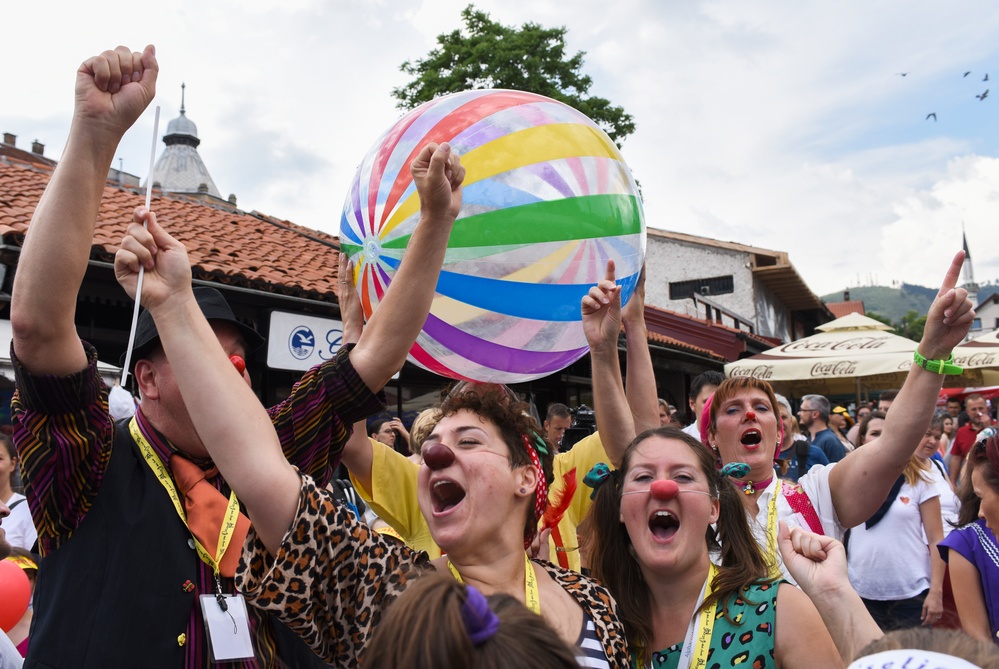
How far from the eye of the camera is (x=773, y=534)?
290 centimetres

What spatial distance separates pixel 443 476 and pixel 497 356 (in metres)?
0.91

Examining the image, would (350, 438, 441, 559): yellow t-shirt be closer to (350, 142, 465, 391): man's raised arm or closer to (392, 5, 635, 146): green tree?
(350, 142, 465, 391): man's raised arm

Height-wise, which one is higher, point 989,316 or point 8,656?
point 989,316

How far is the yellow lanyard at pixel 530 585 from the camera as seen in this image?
6.54ft

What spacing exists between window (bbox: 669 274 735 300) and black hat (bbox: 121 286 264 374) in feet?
82.8

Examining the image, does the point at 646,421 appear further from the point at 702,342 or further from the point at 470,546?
the point at 702,342

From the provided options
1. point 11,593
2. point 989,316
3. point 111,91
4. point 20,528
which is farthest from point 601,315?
point 989,316

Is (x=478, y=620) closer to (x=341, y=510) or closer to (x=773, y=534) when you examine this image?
(x=341, y=510)

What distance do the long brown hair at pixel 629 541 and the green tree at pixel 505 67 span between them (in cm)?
1687

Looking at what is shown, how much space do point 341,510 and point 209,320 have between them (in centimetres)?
70

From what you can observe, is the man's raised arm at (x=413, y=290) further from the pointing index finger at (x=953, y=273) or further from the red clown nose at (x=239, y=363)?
the pointing index finger at (x=953, y=273)

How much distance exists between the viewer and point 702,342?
17781mm

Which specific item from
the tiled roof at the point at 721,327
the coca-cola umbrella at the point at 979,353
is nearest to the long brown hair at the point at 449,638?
the coca-cola umbrella at the point at 979,353

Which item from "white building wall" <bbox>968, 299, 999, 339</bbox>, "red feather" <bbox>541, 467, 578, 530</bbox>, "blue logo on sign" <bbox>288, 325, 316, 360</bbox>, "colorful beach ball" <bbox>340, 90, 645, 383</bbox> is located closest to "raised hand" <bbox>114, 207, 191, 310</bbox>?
"colorful beach ball" <bbox>340, 90, 645, 383</bbox>
